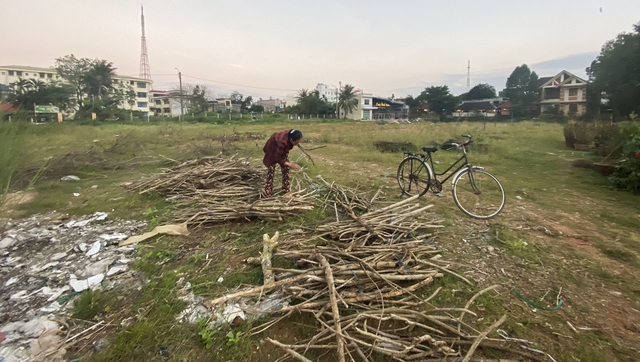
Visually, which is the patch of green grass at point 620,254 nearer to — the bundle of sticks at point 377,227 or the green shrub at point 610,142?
the bundle of sticks at point 377,227

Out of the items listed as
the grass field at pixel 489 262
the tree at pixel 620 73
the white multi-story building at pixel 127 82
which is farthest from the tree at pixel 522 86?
the white multi-story building at pixel 127 82

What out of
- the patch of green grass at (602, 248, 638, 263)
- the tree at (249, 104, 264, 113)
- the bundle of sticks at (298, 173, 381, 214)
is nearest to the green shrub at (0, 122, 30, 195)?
the bundle of sticks at (298, 173, 381, 214)

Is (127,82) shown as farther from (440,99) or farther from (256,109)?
(440,99)

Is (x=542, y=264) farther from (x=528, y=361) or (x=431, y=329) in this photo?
(x=431, y=329)

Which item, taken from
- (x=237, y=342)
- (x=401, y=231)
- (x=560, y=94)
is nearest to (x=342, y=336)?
(x=237, y=342)

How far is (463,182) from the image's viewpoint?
4711mm

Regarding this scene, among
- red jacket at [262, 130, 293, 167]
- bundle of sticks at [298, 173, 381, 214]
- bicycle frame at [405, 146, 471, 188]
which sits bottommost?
bundle of sticks at [298, 173, 381, 214]

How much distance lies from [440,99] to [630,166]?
5408cm

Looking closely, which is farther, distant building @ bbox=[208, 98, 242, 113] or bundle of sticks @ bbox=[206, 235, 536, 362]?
distant building @ bbox=[208, 98, 242, 113]

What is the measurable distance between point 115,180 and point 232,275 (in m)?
5.94

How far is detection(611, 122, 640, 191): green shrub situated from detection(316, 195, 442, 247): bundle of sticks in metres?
4.57

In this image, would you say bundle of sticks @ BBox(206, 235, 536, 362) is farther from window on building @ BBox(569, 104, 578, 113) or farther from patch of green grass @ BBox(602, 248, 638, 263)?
window on building @ BBox(569, 104, 578, 113)

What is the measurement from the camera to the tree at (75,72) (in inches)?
1687

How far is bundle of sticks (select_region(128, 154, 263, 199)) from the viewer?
5.39 meters
